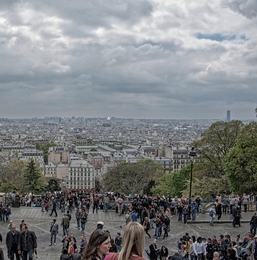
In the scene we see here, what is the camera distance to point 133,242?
12.7ft

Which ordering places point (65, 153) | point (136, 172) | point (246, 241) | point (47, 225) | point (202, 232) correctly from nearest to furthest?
point (246, 241), point (202, 232), point (47, 225), point (136, 172), point (65, 153)

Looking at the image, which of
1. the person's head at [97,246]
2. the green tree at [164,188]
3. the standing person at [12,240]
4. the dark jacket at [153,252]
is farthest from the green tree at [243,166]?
the person's head at [97,246]

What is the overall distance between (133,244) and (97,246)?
0.52m

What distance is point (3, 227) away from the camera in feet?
66.2

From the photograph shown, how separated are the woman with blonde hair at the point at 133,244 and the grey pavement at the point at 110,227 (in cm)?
1321

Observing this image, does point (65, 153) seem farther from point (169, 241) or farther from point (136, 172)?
→ point (169, 241)

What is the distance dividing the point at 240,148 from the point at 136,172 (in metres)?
32.8

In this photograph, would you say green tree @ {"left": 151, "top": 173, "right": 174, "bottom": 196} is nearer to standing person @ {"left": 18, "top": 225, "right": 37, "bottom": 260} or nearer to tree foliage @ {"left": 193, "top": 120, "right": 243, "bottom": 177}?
tree foliage @ {"left": 193, "top": 120, "right": 243, "bottom": 177}

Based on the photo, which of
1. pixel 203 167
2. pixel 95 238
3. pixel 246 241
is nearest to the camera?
pixel 95 238

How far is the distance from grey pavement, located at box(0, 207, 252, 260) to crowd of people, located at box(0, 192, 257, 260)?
12.6 inches

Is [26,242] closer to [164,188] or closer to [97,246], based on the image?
[97,246]

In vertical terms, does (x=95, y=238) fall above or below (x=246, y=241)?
above

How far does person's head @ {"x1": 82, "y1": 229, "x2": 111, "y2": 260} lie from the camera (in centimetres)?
422

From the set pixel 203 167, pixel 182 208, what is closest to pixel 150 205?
pixel 182 208
